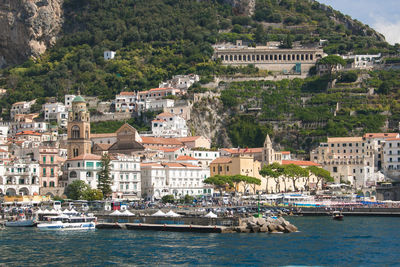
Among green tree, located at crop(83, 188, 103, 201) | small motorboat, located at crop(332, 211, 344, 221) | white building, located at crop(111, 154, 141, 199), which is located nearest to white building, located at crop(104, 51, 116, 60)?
white building, located at crop(111, 154, 141, 199)

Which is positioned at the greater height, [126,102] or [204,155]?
[126,102]

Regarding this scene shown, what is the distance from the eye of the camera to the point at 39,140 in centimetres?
11988

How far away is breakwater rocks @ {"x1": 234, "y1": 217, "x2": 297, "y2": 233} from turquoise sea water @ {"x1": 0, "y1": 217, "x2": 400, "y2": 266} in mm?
1489

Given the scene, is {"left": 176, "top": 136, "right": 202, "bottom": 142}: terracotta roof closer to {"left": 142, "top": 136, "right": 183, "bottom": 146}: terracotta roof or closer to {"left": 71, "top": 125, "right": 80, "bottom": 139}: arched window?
{"left": 142, "top": 136, "right": 183, "bottom": 146}: terracotta roof

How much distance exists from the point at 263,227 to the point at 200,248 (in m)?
13.2

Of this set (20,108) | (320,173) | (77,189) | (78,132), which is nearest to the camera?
(77,189)

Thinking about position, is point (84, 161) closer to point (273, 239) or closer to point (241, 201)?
point (241, 201)

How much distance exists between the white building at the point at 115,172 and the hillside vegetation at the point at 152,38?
44.3 metres

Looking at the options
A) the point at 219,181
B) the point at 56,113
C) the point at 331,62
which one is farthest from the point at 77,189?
the point at 331,62

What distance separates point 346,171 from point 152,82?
44.9 meters

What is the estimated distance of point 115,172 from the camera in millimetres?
93500

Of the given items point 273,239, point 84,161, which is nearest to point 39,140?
point 84,161

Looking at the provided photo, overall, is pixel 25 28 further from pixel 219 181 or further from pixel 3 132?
pixel 219 181

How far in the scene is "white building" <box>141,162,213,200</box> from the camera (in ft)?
317
